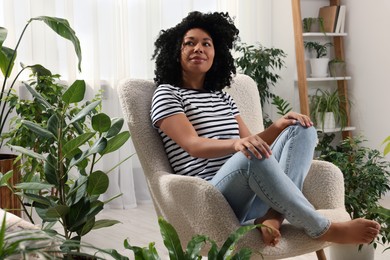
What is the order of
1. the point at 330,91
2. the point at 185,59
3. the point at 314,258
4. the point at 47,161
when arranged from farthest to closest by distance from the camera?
the point at 330,91 < the point at 314,258 < the point at 185,59 < the point at 47,161

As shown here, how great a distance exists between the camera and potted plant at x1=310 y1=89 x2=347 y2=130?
5020 mm

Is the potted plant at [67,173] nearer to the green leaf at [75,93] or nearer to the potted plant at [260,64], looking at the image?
the green leaf at [75,93]

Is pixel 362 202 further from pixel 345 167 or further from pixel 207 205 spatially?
pixel 207 205

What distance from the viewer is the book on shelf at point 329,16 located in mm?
5027

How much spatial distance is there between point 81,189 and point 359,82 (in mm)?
3591

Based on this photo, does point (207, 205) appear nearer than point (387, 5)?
Yes

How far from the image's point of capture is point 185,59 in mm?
2805

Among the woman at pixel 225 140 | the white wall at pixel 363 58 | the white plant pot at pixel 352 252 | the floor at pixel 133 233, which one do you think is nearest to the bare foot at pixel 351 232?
the woman at pixel 225 140

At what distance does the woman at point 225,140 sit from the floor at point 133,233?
87 centimetres

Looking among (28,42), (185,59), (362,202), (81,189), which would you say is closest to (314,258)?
(362,202)

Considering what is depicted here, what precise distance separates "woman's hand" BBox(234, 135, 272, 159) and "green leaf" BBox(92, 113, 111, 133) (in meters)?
0.51

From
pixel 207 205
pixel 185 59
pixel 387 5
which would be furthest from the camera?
pixel 387 5

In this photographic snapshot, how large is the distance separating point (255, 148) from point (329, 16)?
118 inches

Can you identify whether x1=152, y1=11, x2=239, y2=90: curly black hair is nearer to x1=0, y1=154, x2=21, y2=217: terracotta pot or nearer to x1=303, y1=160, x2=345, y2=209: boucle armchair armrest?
x1=303, y1=160, x2=345, y2=209: boucle armchair armrest
